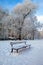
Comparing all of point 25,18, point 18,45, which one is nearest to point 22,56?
point 18,45

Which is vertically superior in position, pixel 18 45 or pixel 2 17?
pixel 2 17

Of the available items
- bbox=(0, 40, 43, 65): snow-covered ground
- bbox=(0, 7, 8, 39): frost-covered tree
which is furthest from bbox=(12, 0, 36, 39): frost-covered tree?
bbox=(0, 40, 43, 65): snow-covered ground

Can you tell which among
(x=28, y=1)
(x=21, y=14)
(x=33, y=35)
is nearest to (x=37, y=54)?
(x=33, y=35)

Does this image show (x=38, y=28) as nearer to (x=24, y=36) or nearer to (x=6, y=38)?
(x=24, y=36)

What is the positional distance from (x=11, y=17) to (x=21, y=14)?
185mm

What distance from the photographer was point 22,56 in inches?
99.9

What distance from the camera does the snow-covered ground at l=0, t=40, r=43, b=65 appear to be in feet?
7.39

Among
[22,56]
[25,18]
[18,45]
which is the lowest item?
[22,56]

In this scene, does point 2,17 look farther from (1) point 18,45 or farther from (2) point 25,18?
(1) point 18,45

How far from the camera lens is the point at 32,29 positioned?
100 inches

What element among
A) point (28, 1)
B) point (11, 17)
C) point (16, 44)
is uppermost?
point (28, 1)

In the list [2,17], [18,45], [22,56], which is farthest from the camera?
[18,45]

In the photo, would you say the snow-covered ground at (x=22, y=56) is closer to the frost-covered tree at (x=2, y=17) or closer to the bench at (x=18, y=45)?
the bench at (x=18, y=45)

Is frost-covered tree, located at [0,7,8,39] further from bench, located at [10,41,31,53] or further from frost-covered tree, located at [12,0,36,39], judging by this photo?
bench, located at [10,41,31,53]
